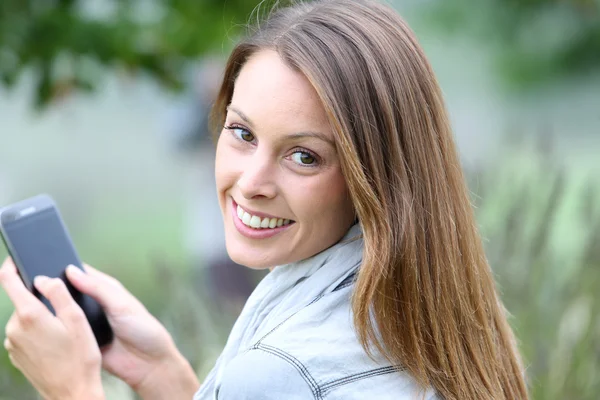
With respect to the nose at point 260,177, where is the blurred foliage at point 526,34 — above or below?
below

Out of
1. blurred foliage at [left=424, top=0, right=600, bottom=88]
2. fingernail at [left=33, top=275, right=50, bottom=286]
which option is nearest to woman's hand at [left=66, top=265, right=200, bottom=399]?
fingernail at [left=33, top=275, right=50, bottom=286]

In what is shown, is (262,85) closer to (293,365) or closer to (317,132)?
(317,132)

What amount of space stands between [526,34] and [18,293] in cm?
805

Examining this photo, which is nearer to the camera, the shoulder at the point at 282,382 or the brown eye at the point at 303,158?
the shoulder at the point at 282,382

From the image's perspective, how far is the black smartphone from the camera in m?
1.80

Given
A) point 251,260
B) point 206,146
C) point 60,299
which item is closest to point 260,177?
point 251,260

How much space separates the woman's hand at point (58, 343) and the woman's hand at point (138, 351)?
0.16m

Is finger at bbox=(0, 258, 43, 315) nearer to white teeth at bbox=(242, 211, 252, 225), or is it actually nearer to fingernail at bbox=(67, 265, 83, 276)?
fingernail at bbox=(67, 265, 83, 276)

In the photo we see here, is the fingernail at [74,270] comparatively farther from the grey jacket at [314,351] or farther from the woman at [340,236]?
the grey jacket at [314,351]

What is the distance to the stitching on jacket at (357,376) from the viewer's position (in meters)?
1.38

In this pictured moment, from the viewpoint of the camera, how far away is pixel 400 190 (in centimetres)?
151

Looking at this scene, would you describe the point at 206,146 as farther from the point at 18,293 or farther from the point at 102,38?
the point at 18,293

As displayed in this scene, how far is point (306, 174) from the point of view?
1511 millimetres

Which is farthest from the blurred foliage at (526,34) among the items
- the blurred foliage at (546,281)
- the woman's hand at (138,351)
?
the woman's hand at (138,351)
